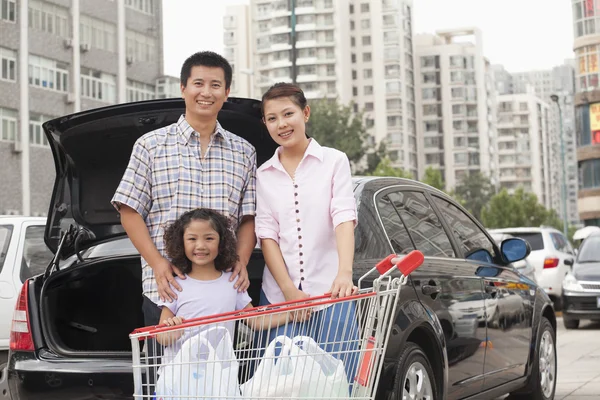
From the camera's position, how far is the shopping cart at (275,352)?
3711 mm

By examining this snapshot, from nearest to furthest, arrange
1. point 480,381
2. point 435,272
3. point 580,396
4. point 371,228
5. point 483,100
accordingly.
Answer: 1. point 371,228
2. point 435,272
3. point 480,381
4. point 580,396
5. point 483,100

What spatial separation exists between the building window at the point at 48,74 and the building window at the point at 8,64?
0.76 m

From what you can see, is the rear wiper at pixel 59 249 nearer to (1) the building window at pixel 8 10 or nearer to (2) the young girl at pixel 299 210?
(2) the young girl at pixel 299 210

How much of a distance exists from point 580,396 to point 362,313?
479cm

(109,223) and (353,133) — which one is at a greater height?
(353,133)

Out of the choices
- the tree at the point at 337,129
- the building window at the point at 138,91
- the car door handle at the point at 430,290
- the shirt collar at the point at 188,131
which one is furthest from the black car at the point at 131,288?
the tree at the point at 337,129

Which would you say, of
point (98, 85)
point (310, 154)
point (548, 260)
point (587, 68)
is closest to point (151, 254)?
point (310, 154)

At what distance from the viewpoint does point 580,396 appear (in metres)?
8.20

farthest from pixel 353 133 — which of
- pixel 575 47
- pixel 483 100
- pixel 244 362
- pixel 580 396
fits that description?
pixel 483 100

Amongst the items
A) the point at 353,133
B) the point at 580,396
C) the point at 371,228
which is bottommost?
the point at 580,396

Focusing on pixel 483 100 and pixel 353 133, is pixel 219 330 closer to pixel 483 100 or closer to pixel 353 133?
pixel 353 133

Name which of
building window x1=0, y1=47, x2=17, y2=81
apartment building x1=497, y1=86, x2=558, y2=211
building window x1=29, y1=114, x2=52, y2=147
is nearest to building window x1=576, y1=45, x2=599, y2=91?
building window x1=29, y1=114, x2=52, y2=147

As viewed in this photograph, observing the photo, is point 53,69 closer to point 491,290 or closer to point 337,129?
point 337,129

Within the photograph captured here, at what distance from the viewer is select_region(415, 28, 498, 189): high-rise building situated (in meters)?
146
